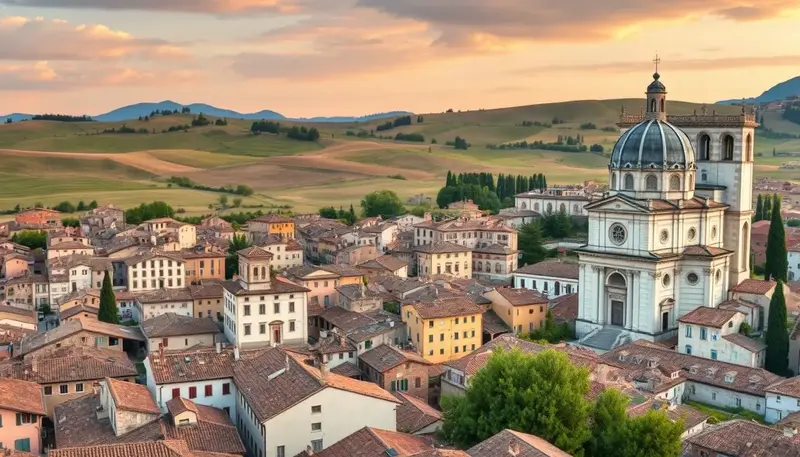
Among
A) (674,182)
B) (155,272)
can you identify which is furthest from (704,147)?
(155,272)

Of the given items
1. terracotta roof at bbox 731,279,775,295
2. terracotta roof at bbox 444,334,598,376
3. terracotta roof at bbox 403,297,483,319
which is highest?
terracotta roof at bbox 731,279,775,295

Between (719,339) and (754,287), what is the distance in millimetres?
8798

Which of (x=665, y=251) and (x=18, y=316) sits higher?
(x=665, y=251)

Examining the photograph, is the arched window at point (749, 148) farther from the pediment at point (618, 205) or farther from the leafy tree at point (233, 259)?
the leafy tree at point (233, 259)

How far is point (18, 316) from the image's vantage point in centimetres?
6581

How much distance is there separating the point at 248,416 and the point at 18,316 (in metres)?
35.0

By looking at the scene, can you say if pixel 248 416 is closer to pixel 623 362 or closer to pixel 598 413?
pixel 598 413

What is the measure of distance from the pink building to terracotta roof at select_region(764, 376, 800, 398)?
116 ft

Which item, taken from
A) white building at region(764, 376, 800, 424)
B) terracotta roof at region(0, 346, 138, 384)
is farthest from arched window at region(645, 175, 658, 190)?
terracotta roof at region(0, 346, 138, 384)

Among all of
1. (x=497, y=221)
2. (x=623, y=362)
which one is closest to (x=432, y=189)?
(x=497, y=221)

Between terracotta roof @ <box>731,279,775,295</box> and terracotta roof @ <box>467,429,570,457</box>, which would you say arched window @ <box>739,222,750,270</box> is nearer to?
→ terracotta roof @ <box>731,279,775,295</box>

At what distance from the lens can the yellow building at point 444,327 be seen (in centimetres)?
5528

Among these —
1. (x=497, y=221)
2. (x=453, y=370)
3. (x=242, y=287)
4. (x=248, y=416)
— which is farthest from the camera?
(x=497, y=221)

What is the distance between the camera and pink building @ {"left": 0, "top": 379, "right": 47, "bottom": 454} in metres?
36.3
